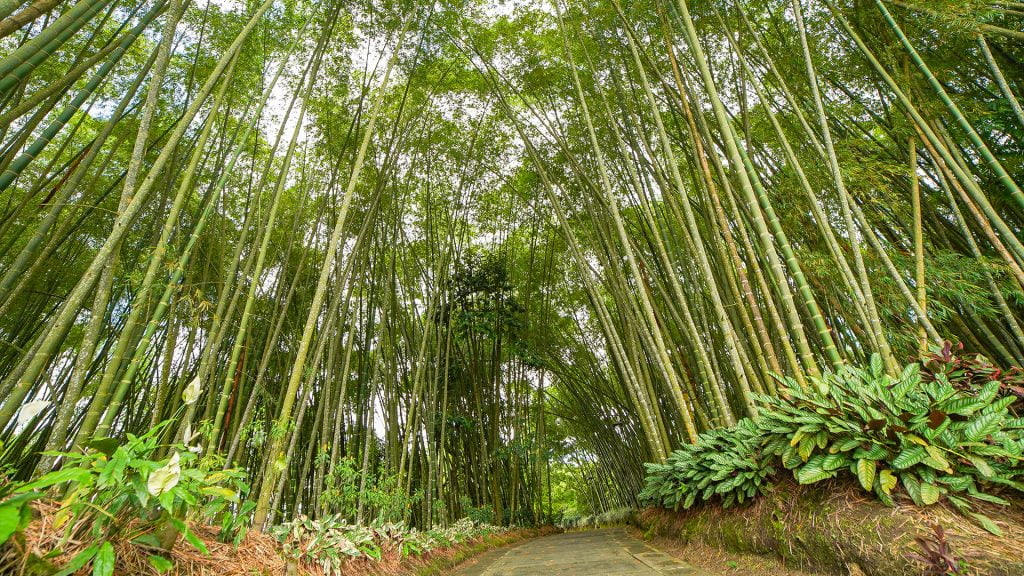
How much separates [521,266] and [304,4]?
4.20 meters

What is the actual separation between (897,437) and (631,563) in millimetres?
1354

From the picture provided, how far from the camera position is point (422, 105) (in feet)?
14.6

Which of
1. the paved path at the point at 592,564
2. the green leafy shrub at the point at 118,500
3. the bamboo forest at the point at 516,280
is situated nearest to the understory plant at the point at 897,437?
the bamboo forest at the point at 516,280

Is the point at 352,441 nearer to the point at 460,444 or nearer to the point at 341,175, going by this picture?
the point at 460,444

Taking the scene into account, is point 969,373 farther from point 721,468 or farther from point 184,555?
point 184,555

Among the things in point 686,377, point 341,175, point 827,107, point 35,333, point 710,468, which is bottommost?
point 710,468

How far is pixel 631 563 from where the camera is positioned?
86.4 inches

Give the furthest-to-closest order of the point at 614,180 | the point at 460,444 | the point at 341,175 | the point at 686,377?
the point at 460,444 < the point at 614,180 < the point at 341,175 < the point at 686,377

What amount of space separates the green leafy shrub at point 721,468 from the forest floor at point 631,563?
0.80 feet

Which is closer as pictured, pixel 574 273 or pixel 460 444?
pixel 460 444

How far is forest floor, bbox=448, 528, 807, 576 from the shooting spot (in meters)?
1.82

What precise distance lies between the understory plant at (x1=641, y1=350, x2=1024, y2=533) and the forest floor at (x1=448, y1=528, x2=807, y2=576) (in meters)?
0.29

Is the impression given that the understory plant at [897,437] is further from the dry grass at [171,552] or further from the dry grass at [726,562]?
the dry grass at [171,552]

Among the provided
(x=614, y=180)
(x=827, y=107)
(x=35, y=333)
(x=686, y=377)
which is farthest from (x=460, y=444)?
(x=827, y=107)
